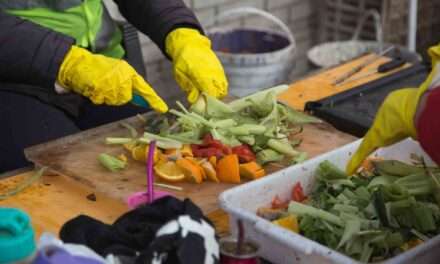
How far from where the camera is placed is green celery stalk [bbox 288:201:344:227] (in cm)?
130

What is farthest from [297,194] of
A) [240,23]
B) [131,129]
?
[240,23]

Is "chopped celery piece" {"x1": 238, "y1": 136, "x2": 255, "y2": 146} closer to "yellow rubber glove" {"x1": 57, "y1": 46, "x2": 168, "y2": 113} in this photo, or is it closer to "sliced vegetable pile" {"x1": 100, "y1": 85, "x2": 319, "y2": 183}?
"sliced vegetable pile" {"x1": 100, "y1": 85, "x2": 319, "y2": 183}

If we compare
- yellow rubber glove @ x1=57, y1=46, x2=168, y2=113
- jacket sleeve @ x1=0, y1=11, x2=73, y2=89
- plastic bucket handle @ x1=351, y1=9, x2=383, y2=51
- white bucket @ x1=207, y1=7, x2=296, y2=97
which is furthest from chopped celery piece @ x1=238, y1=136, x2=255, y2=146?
plastic bucket handle @ x1=351, y1=9, x2=383, y2=51

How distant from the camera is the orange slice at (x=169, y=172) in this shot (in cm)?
152

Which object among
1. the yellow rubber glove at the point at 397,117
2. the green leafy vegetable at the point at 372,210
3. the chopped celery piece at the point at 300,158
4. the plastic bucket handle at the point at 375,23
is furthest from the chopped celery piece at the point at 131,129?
the plastic bucket handle at the point at 375,23

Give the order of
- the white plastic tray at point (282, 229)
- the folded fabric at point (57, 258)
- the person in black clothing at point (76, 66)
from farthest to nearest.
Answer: the person in black clothing at point (76, 66), the white plastic tray at point (282, 229), the folded fabric at point (57, 258)

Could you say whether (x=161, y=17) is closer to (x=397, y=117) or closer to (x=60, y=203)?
(x=60, y=203)

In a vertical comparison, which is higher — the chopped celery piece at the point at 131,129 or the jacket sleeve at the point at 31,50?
the jacket sleeve at the point at 31,50

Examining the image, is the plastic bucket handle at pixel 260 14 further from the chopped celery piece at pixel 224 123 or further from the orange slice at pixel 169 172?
the orange slice at pixel 169 172

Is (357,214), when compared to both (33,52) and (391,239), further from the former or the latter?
(33,52)

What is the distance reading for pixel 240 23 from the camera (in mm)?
3336

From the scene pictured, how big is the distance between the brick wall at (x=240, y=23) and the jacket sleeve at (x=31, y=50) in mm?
986

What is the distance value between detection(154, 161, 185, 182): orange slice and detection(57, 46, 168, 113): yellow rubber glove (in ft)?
0.75

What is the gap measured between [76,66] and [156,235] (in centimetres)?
70
